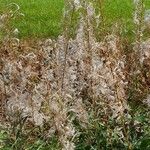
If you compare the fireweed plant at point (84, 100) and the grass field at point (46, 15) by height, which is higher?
the grass field at point (46, 15)

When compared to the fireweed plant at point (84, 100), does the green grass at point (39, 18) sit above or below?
above

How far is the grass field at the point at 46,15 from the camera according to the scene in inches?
585

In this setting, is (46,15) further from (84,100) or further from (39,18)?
(84,100)

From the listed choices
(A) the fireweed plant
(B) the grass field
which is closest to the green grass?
(B) the grass field

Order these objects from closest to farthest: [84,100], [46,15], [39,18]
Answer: [84,100] < [39,18] < [46,15]

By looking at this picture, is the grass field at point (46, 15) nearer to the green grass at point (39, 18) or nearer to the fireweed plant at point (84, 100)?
the green grass at point (39, 18)

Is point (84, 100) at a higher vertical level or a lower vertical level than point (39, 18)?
lower

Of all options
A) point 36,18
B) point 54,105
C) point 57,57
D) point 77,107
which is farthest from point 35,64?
point 36,18

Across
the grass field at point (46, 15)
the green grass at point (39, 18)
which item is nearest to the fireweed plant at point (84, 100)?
the green grass at point (39, 18)

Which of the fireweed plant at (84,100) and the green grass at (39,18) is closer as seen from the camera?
the fireweed plant at (84,100)

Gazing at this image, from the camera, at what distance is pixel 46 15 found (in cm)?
1759

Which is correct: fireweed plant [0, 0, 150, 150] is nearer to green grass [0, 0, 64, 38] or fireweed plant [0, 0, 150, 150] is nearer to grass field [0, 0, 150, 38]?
green grass [0, 0, 64, 38]

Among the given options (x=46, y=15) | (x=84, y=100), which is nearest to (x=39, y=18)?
(x=46, y=15)

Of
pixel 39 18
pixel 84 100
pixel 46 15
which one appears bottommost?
pixel 84 100
